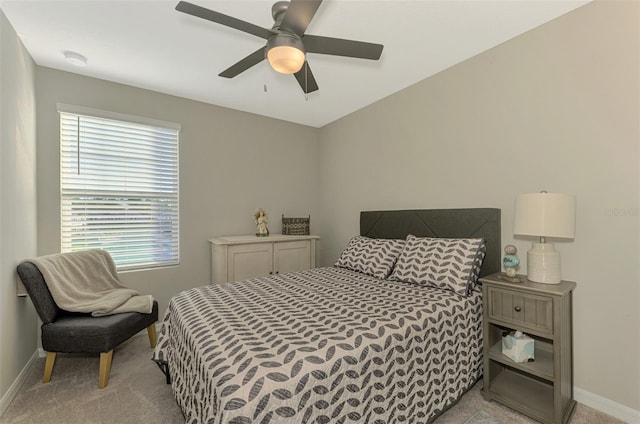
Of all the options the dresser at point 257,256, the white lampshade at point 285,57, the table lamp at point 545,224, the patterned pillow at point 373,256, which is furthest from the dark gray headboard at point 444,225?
the white lampshade at point 285,57

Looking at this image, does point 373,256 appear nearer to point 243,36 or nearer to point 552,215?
point 552,215

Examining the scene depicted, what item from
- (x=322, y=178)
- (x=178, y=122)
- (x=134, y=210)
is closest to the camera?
(x=134, y=210)

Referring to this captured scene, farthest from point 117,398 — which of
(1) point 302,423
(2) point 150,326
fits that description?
(1) point 302,423

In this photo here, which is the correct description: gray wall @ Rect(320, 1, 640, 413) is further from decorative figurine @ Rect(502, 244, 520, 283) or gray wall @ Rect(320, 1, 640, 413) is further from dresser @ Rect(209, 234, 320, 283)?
dresser @ Rect(209, 234, 320, 283)

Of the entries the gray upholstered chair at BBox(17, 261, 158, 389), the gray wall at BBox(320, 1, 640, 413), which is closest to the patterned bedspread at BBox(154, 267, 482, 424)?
the gray upholstered chair at BBox(17, 261, 158, 389)

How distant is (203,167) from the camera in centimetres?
339

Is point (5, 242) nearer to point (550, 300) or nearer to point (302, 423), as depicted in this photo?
point (302, 423)

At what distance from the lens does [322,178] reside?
171 inches

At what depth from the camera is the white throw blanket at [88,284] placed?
2.16 m

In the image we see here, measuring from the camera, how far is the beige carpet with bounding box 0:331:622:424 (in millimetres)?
1753

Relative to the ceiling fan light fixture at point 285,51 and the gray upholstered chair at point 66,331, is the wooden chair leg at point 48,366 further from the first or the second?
the ceiling fan light fixture at point 285,51

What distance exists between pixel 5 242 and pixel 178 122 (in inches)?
74.0

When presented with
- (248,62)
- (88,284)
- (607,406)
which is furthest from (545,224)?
(88,284)

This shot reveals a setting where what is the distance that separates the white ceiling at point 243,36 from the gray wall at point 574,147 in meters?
0.22
